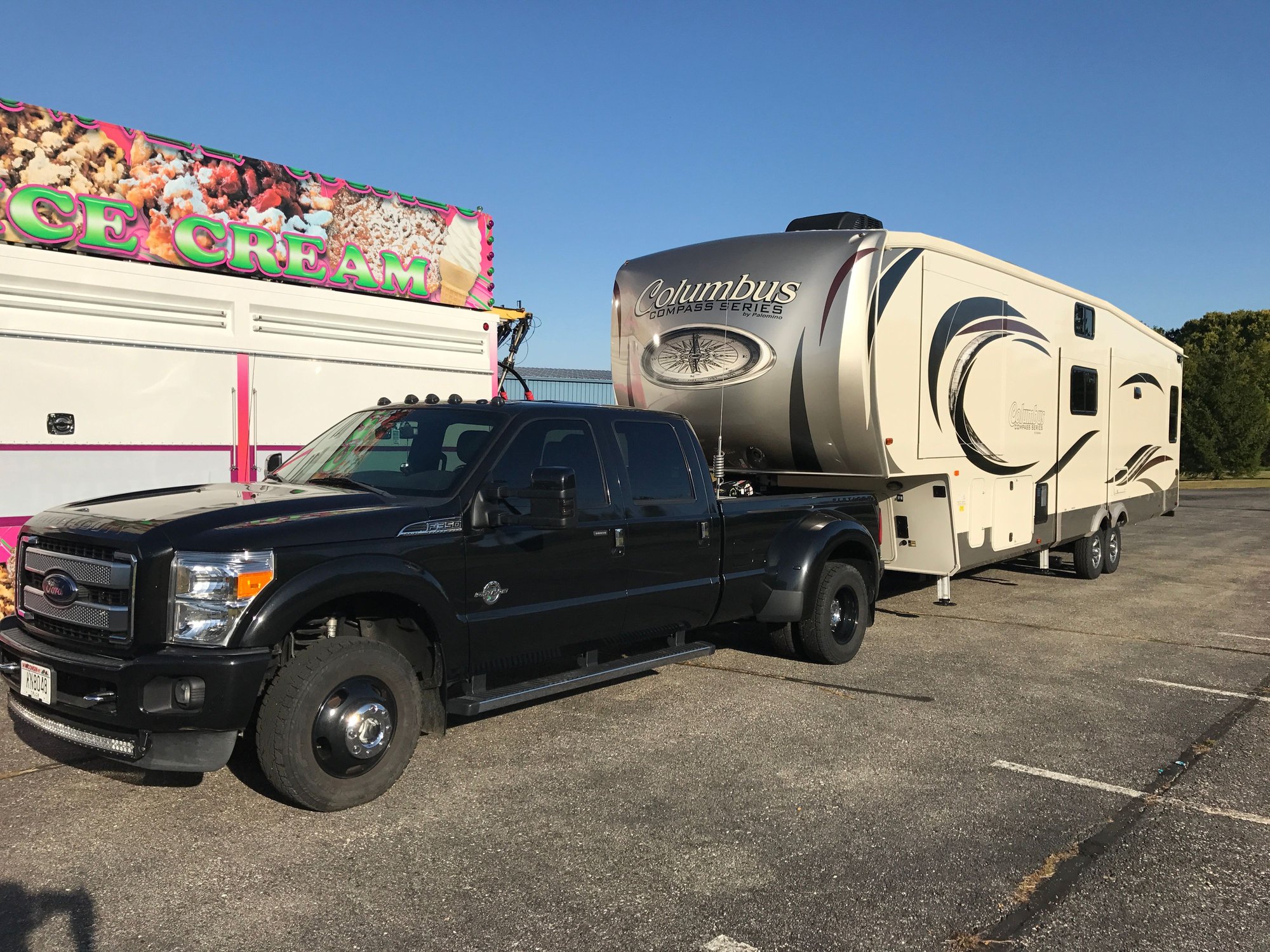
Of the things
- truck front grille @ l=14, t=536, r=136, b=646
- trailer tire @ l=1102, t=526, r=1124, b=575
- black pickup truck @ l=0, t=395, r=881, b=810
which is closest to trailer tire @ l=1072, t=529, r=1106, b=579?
trailer tire @ l=1102, t=526, r=1124, b=575

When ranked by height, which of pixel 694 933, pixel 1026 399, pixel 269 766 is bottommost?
pixel 694 933

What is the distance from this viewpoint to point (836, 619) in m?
7.81

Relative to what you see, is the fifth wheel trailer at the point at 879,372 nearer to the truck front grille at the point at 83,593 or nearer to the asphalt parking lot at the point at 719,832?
the asphalt parking lot at the point at 719,832

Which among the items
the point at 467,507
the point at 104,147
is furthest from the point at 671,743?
the point at 104,147

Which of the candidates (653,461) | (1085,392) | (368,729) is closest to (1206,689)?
(653,461)

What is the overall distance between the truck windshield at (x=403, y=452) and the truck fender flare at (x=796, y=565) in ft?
8.28

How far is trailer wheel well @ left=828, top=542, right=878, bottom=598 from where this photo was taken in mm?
7863

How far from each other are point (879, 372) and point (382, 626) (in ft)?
15.0

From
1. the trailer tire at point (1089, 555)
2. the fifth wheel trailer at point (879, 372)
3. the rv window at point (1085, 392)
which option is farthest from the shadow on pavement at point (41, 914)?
the trailer tire at point (1089, 555)

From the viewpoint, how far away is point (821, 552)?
7332mm

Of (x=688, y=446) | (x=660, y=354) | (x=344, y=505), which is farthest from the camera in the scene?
(x=660, y=354)

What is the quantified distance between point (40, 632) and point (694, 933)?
3.27 metres

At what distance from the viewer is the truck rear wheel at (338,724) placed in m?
4.39

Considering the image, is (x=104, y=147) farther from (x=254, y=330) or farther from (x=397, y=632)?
(x=397, y=632)
